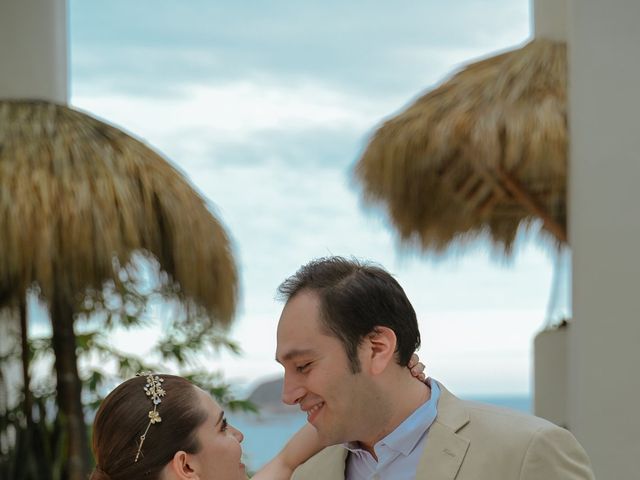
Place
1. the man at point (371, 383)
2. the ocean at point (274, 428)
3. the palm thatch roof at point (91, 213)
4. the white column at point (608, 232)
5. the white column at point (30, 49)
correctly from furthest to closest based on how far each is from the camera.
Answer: the ocean at point (274, 428) < the white column at point (30, 49) < the palm thatch roof at point (91, 213) < the white column at point (608, 232) < the man at point (371, 383)

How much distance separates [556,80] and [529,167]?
1.48ft

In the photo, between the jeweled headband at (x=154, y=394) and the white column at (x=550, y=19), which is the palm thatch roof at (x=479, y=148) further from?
the jeweled headband at (x=154, y=394)

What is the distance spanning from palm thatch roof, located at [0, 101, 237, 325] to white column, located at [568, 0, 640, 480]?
2.15m

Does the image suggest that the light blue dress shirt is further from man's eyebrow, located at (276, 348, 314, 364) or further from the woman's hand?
man's eyebrow, located at (276, 348, 314, 364)

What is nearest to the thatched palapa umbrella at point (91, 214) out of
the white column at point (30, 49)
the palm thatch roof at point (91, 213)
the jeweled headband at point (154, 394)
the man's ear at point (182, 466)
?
the palm thatch roof at point (91, 213)

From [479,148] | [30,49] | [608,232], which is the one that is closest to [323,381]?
[608,232]

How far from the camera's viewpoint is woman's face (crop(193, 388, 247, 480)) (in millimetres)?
2133

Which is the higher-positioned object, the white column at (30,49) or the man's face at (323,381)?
the white column at (30,49)

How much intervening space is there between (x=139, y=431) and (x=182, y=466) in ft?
0.32

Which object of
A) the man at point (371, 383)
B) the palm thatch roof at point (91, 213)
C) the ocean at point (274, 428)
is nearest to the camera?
the man at point (371, 383)

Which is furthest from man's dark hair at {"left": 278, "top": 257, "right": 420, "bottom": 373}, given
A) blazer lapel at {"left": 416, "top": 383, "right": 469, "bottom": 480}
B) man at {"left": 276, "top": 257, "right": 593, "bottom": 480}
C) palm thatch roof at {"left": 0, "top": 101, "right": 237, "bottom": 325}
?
palm thatch roof at {"left": 0, "top": 101, "right": 237, "bottom": 325}

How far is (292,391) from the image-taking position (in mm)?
2057

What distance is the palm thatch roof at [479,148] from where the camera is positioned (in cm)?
592

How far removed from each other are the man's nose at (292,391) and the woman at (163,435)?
0.18 m
